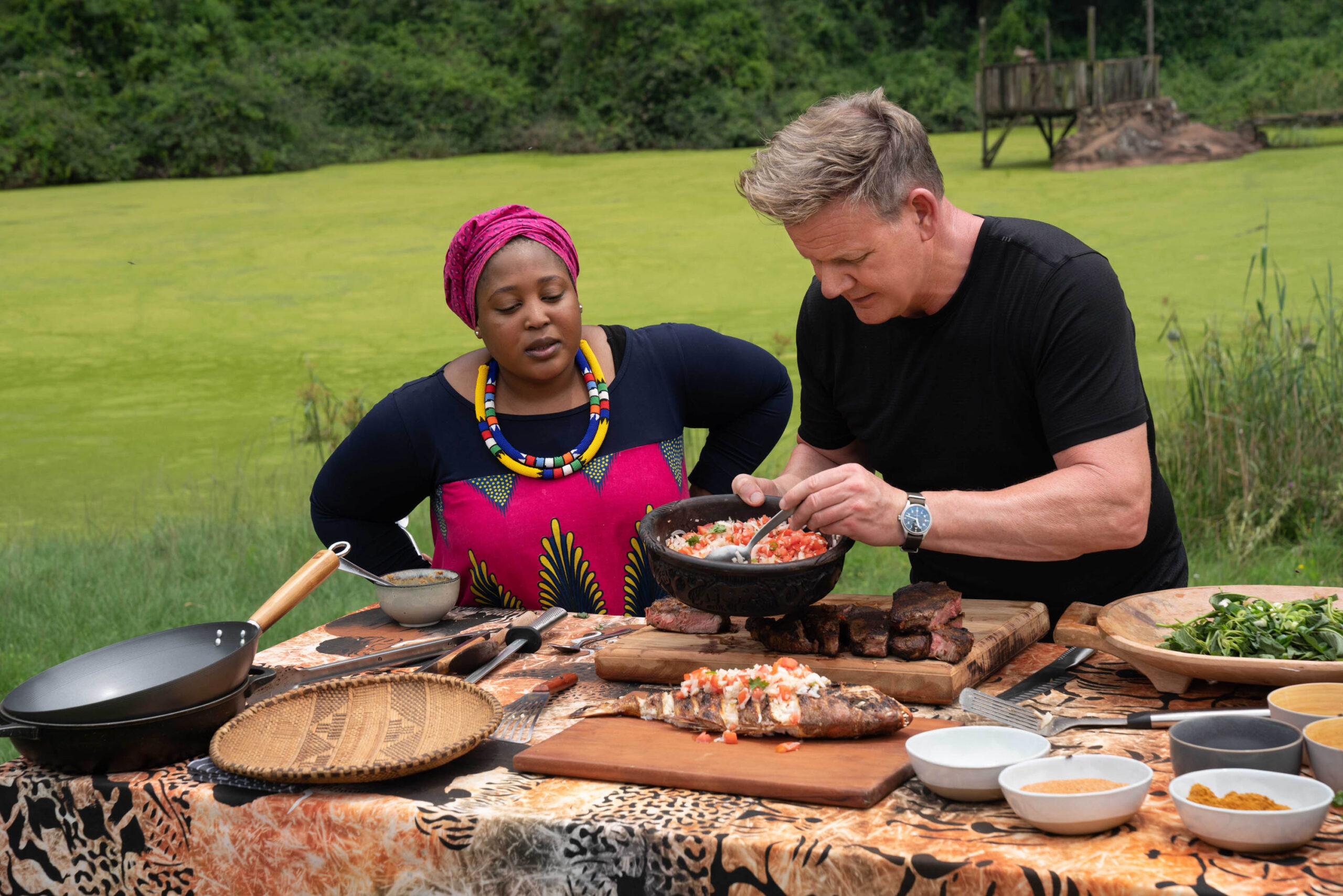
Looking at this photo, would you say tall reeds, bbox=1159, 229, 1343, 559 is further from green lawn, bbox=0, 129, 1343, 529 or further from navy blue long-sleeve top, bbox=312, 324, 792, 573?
navy blue long-sleeve top, bbox=312, 324, 792, 573

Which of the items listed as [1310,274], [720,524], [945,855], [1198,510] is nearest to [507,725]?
[720,524]

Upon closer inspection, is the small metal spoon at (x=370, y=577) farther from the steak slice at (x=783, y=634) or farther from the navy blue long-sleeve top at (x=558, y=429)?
the steak slice at (x=783, y=634)

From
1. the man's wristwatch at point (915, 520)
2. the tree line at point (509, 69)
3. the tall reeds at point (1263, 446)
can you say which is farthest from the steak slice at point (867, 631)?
the tree line at point (509, 69)

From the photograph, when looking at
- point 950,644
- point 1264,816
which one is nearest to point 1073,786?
point 1264,816

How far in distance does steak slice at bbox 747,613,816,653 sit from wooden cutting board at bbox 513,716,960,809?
0.24 meters

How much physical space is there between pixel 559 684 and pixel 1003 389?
33.9 inches

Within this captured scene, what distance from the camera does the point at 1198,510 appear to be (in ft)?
14.6

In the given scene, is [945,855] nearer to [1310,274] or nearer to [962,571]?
[962,571]

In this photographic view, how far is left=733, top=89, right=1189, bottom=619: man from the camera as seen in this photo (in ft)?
5.70

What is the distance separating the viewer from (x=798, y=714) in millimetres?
1466

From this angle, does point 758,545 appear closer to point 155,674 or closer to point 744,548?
point 744,548

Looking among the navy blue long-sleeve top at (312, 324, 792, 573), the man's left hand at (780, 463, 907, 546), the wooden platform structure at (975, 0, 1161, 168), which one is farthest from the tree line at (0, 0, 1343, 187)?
the man's left hand at (780, 463, 907, 546)

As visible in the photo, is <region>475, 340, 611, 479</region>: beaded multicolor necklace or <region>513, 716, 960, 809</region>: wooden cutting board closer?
<region>513, 716, 960, 809</region>: wooden cutting board

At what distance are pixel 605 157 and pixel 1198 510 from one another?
34.1 ft
